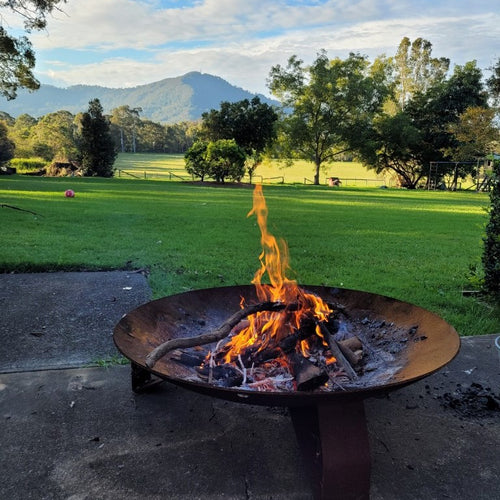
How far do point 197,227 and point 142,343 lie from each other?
300 inches

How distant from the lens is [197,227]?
32.8 ft

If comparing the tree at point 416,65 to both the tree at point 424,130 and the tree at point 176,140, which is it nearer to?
the tree at point 424,130

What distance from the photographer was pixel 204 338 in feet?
7.77

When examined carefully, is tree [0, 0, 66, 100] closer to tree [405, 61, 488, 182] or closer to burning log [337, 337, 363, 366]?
burning log [337, 337, 363, 366]

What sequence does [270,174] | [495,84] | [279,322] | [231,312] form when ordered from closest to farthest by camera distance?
1. [279,322]
2. [231,312]
3. [495,84]
4. [270,174]

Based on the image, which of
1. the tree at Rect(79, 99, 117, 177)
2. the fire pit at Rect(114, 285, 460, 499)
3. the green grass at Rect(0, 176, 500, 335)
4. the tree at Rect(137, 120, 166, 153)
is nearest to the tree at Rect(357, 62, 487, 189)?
the tree at Rect(79, 99, 117, 177)

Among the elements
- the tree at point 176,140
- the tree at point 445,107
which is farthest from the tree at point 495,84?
the tree at point 176,140

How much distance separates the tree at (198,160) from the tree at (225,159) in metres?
0.37

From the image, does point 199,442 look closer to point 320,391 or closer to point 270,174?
point 320,391

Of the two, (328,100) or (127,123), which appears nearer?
(328,100)

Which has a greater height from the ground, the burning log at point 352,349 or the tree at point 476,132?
the tree at point 476,132

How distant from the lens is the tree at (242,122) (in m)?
32.0

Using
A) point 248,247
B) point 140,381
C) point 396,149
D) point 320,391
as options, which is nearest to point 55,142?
point 396,149

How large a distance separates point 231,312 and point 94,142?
3289cm
